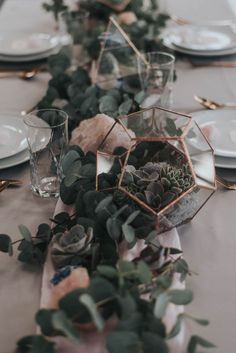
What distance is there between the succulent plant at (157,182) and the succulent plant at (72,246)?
0.11 m

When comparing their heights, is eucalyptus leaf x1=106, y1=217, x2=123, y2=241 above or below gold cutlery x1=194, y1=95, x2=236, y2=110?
above

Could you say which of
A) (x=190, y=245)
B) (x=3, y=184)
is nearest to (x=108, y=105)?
(x=3, y=184)

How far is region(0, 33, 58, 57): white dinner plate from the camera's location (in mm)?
1573

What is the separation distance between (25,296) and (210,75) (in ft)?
3.03

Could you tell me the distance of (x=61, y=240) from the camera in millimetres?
763

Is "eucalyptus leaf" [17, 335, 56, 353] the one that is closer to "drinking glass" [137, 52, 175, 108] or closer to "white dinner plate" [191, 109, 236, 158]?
"white dinner plate" [191, 109, 236, 158]

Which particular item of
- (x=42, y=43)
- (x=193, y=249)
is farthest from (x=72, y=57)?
(x=193, y=249)

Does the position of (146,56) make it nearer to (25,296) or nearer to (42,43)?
(42,43)

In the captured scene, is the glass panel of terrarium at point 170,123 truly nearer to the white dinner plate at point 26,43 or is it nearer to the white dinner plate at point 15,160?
the white dinner plate at point 15,160

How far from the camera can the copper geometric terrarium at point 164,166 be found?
814mm

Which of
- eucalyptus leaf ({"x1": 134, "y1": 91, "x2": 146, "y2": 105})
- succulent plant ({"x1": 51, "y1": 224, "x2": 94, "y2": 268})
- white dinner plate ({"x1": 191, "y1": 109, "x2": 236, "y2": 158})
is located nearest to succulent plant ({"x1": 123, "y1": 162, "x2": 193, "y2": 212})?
succulent plant ({"x1": 51, "y1": 224, "x2": 94, "y2": 268})

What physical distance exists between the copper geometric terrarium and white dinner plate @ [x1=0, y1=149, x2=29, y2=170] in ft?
0.67

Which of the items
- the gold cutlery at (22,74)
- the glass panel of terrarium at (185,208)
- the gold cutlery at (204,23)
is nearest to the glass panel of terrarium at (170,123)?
the glass panel of terrarium at (185,208)

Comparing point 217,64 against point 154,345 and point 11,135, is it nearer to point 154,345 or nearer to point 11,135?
point 11,135
